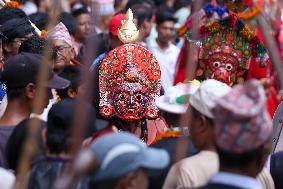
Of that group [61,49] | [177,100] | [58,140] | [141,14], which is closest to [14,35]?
[61,49]

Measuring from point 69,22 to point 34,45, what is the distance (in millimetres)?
2911

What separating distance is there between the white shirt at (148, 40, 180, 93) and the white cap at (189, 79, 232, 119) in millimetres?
4355

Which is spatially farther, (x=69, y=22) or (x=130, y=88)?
(x=69, y=22)

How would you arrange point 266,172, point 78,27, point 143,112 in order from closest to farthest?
1. point 266,172
2. point 143,112
3. point 78,27

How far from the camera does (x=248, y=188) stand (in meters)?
3.75

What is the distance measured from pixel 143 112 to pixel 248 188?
7.69 ft

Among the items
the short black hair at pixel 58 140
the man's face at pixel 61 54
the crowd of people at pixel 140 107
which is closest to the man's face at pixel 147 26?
the crowd of people at pixel 140 107

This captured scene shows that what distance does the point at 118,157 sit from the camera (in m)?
3.80

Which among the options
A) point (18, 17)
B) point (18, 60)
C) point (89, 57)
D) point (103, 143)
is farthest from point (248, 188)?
point (18, 17)

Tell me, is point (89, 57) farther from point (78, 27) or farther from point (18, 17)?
point (78, 27)

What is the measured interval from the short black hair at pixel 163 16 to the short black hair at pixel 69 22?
Result: 3.18 feet

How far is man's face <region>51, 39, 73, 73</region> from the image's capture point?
21.5 feet

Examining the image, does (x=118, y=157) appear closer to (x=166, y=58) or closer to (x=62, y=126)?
(x=62, y=126)

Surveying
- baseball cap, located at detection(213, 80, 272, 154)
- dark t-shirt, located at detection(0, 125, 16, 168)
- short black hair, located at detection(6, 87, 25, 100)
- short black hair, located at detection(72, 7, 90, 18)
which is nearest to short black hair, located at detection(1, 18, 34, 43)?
short black hair, located at detection(6, 87, 25, 100)
